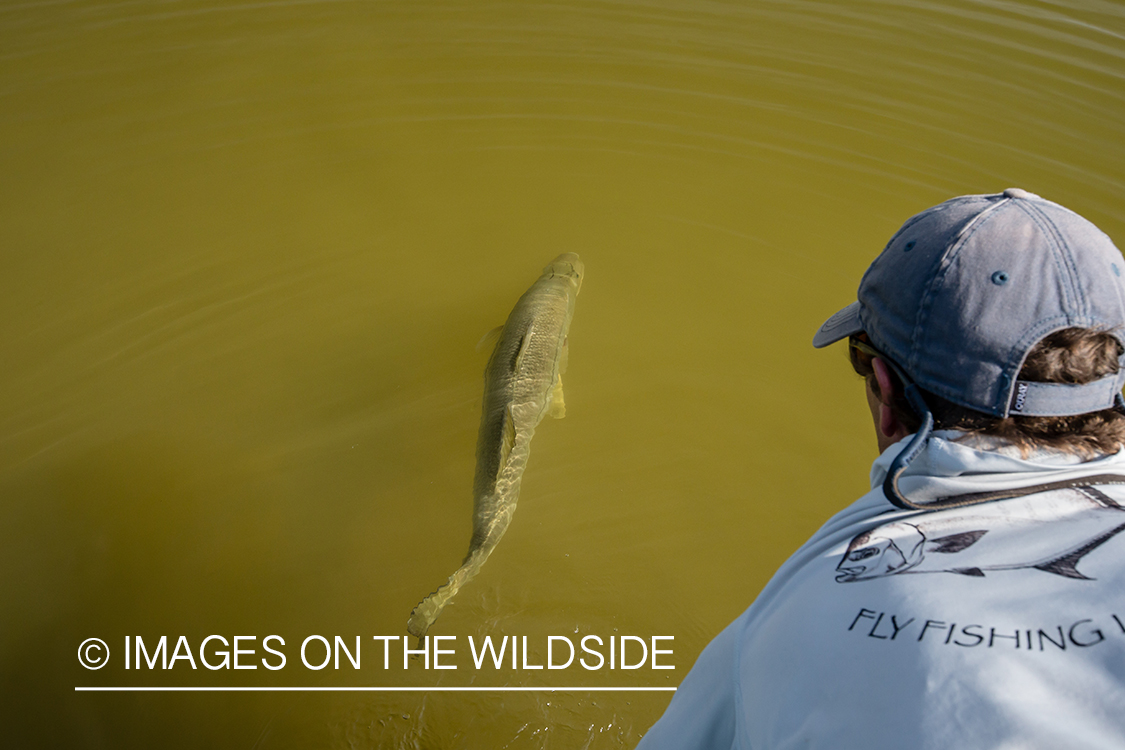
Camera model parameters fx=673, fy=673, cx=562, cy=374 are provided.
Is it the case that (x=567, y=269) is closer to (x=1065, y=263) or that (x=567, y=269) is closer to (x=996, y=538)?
(x=1065, y=263)

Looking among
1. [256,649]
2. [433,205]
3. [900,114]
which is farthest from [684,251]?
[256,649]

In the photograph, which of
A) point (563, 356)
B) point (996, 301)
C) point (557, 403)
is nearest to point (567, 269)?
point (563, 356)

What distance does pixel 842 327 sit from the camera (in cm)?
186

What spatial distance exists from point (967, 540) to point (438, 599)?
2634mm

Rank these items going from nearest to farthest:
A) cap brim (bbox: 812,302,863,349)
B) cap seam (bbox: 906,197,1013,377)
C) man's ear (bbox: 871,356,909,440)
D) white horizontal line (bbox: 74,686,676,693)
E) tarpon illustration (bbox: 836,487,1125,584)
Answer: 1. tarpon illustration (bbox: 836,487,1125,584)
2. cap seam (bbox: 906,197,1013,377)
3. man's ear (bbox: 871,356,909,440)
4. cap brim (bbox: 812,302,863,349)
5. white horizontal line (bbox: 74,686,676,693)

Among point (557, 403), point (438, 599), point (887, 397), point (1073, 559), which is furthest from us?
point (557, 403)

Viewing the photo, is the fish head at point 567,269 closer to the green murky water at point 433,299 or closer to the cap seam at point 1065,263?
the green murky water at point 433,299

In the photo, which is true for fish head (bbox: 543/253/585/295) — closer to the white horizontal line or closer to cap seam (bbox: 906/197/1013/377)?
the white horizontal line

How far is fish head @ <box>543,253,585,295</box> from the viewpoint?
203 inches

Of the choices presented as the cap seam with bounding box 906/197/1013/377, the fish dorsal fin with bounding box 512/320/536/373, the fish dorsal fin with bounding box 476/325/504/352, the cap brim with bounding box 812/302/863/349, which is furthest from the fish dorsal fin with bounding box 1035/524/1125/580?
the fish dorsal fin with bounding box 476/325/504/352

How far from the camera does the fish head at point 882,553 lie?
117 cm

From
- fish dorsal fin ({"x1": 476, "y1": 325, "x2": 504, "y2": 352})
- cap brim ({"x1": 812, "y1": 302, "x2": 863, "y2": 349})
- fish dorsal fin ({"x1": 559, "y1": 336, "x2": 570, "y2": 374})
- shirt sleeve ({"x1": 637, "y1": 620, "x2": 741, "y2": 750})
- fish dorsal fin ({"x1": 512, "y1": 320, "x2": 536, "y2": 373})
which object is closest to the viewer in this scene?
shirt sleeve ({"x1": 637, "y1": 620, "x2": 741, "y2": 750})

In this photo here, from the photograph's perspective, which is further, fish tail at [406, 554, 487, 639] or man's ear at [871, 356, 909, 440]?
fish tail at [406, 554, 487, 639]

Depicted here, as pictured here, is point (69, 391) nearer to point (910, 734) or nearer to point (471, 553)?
point (471, 553)
